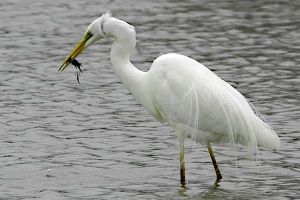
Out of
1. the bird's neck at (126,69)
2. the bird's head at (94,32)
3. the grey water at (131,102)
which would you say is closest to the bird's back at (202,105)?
the bird's neck at (126,69)

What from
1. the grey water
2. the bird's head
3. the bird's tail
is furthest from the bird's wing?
the bird's head

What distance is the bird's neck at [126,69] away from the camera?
9219 mm

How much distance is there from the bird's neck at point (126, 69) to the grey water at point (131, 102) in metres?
0.82

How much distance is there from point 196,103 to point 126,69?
83 centimetres

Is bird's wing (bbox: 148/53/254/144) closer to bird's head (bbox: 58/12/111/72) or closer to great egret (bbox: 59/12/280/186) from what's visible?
great egret (bbox: 59/12/280/186)

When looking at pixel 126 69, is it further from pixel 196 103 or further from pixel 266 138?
pixel 266 138

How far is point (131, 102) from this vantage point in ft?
39.6

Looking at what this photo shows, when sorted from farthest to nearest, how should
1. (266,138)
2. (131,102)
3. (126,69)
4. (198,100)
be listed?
(131,102) → (126,69) → (198,100) → (266,138)

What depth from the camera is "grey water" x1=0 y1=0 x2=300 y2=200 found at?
29.8 feet

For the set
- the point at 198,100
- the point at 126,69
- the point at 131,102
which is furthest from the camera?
the point at 131,102

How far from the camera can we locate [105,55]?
14.5 m

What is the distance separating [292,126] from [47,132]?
2.74 meters

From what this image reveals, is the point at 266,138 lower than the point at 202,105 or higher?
lower

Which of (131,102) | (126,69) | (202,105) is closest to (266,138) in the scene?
(202,105)
